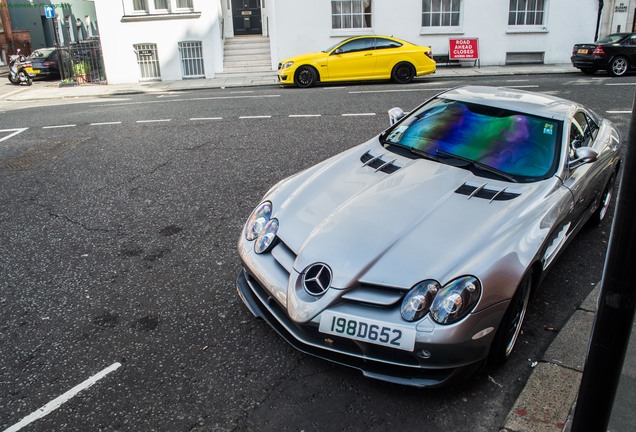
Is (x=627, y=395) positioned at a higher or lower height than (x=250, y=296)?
lower

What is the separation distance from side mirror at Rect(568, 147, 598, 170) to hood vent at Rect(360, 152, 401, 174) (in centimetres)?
130

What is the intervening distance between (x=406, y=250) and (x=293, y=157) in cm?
502

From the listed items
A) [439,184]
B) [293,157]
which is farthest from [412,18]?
[439,184]

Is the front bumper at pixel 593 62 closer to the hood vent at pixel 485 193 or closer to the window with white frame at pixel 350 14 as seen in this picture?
the window with white frame at pixel 350 14

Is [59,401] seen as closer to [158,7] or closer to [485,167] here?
[485,167]

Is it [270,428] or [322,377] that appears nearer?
[270,428]

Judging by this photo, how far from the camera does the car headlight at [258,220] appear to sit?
3.95 m

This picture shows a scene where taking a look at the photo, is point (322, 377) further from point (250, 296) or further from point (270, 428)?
point (250, 296)

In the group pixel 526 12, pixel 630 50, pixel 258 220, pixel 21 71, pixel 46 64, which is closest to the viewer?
pixel 258 220

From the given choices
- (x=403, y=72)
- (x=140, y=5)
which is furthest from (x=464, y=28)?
(x=140, y=5)

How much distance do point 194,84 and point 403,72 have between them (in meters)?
7.14

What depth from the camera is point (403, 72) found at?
1647cm

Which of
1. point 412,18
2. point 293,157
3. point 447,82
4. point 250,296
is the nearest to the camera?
point 250,296

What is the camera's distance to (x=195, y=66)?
20.7m
